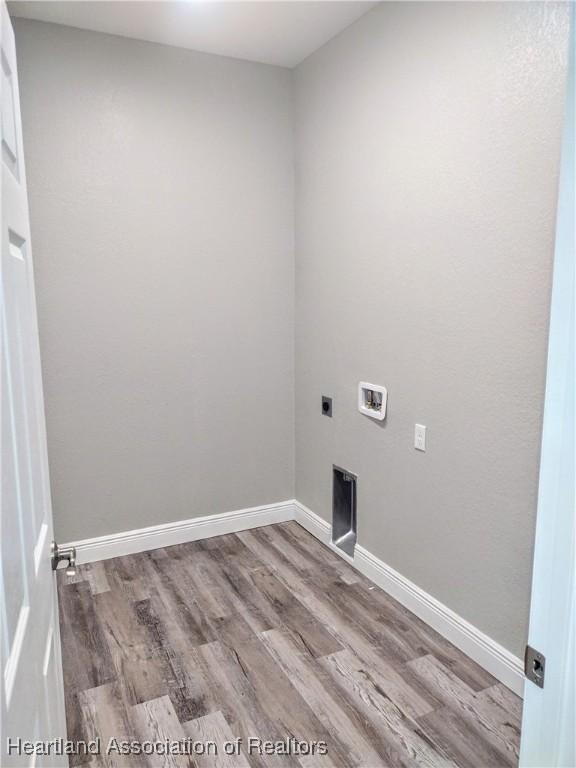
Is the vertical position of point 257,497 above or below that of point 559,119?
below

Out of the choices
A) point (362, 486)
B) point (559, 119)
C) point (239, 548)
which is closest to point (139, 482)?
point (239, 548)

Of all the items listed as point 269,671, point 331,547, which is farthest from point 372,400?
point 269,671

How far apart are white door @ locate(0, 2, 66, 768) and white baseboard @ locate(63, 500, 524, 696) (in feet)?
5.06

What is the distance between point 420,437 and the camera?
7.92 feet

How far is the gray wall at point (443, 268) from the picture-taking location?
1854 millimetres

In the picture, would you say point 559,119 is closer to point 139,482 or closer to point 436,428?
point 436,428

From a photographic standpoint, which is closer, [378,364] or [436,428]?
[436,428]

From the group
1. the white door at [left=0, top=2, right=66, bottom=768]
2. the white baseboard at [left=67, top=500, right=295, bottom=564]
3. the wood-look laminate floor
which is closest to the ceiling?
the white door at [left=0, top=2, right=66, bottom=768]

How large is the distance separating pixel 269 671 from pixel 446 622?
768 millimetres

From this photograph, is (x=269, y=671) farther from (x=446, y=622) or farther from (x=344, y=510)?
(x=344, y=510)

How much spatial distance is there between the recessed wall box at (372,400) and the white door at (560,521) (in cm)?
180

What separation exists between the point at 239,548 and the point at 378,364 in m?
1.36

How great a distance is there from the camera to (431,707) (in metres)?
1.95

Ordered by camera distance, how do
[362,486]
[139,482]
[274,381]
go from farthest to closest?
1. [274,381]
2. [139,482]
3. [362,486]
